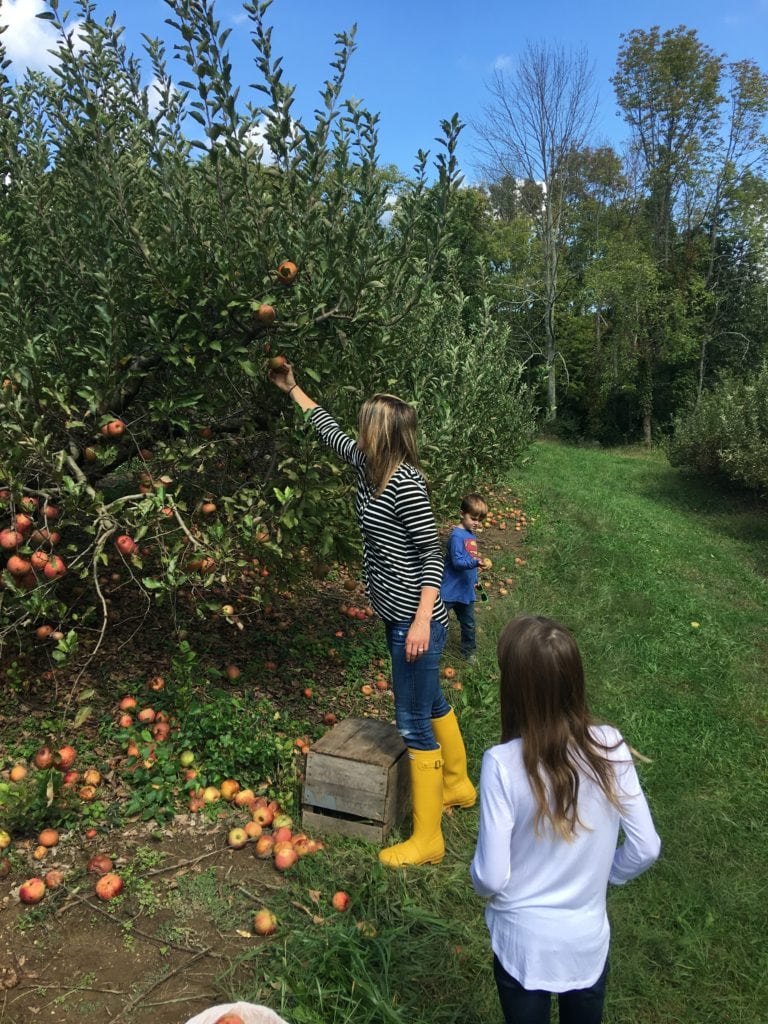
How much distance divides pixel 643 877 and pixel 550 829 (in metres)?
1.84

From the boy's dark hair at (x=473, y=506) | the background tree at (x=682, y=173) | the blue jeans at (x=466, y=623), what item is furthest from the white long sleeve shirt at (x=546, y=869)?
the background tree at (x=682, y=173)

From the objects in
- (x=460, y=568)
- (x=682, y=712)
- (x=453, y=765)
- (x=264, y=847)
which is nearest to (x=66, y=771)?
(x=264, y=847)

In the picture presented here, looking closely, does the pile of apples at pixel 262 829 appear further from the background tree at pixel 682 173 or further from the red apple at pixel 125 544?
the background tree at pixel 682 173

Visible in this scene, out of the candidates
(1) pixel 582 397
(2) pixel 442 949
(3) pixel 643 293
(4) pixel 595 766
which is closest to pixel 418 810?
(2) pixel 442 949

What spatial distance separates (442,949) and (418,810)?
20.6 inches

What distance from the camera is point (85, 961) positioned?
7.77 ft

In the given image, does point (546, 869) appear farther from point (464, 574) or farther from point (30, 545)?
point (464, 574)

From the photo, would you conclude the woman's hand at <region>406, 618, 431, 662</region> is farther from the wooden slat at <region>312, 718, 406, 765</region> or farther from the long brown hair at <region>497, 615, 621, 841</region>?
the long brown hair at <region>497, 615, 621, 841</region>

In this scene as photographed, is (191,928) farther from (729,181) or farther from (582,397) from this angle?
(729,181)

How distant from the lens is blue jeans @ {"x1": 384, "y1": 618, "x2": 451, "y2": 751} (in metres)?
2.79

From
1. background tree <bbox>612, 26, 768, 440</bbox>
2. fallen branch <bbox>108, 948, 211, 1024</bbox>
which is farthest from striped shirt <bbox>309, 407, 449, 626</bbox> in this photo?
background tree <bbox>612, 26, 768, 440</bbox>

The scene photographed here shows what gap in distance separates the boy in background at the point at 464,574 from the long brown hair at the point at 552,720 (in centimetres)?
340

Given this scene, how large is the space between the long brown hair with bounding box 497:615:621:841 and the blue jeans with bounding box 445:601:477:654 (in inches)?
140

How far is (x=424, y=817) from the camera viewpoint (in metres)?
2.87
